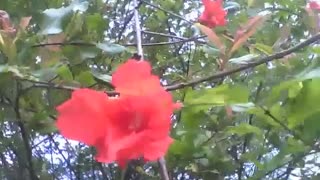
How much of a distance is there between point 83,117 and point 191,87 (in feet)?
0.88

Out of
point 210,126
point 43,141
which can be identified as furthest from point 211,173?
point 43,141

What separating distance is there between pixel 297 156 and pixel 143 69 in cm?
47

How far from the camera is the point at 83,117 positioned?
39cm

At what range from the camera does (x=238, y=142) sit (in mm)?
965

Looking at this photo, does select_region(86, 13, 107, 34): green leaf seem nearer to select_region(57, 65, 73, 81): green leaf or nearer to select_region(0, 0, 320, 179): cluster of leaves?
select_region(0, 0, 320, 179): cluster of leaves

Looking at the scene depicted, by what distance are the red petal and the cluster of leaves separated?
0.06 m

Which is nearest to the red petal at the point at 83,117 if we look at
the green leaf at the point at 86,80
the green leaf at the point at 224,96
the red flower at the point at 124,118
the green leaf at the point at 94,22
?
the red flower at the point at 124,118

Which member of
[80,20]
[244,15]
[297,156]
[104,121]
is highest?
[244,15]

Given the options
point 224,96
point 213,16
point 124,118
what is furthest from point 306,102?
point 213,16

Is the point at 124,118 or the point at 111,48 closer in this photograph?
the point at 124,118

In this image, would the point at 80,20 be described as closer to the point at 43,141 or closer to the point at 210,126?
the point at 210,126

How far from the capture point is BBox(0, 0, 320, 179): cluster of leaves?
2.01 ft

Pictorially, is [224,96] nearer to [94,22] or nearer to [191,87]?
[191,87]

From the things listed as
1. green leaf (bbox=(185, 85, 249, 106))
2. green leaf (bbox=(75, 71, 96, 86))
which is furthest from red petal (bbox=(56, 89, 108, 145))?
green leaf (bbox=(75, 71, 96, 86))
